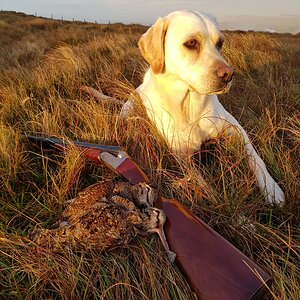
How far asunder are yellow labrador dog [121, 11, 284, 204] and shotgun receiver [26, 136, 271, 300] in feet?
3.65

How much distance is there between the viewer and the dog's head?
2775 millimetres

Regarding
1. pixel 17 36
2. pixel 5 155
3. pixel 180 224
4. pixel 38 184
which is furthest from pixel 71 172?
pixel 17 36

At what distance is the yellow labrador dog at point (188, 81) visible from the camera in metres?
2.81

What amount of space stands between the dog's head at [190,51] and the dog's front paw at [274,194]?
78 centimetres

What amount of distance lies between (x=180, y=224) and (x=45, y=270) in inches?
26.9

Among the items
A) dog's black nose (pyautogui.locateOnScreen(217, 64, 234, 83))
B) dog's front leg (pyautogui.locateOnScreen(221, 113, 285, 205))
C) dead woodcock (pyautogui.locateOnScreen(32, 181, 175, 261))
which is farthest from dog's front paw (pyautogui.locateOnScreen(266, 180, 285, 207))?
dead woodcock (pyautogui.locateOnScreen(32, 181, 175, 261))

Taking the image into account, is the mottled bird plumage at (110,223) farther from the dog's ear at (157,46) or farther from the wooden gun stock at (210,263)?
the dog's ear at (157,46)

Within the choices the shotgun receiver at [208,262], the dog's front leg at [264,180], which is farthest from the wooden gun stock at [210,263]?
the dog's front leg at [264,180]

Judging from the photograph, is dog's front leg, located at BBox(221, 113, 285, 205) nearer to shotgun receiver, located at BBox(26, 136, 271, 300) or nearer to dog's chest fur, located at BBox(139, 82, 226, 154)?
dog's chest fur, located at BBox(139, 82, 226, 154)

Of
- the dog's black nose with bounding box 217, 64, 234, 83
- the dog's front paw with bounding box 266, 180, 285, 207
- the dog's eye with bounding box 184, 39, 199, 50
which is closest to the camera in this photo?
the dog's front paw with bounding box 266, 180, 285, 207

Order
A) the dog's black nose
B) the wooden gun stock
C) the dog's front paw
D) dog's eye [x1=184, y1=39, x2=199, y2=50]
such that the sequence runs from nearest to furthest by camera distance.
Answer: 1. the wooden gun stock
2. the dog's front paw
3. the dog's black nose
4. dog's eye [x1=184, y1=39, x2=199, y2=50]

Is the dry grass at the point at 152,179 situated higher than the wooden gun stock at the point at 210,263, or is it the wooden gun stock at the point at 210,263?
the wooden gun stock at the point at 210,263

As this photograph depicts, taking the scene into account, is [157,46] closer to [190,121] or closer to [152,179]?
[190,121]

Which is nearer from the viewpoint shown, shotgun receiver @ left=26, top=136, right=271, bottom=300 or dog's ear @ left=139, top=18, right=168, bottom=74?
shotgun receiver @ left=26, top=136, right=271, bottom=300
